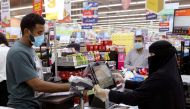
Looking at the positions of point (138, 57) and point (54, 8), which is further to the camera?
point (138, 57)

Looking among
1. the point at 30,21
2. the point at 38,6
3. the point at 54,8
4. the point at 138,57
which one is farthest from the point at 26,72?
the point at 38,6

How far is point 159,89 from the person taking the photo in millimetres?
2342

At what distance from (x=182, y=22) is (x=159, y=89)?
4730 mm

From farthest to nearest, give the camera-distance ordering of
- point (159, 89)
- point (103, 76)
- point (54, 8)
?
point (54, 8) → point (103, 76) → point (159, 89)

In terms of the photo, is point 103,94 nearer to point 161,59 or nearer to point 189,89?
point 161,59

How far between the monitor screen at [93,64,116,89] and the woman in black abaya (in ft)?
0.55

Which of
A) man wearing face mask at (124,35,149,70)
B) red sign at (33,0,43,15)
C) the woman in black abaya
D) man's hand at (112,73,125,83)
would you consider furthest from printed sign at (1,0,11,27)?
the woman in black abaya

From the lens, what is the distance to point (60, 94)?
2.78 meters

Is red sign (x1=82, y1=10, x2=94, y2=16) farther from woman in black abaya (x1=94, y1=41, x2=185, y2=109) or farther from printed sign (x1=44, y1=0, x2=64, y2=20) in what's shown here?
woman in black abaya (x1=94, y1=41, x2=185, y2=109)

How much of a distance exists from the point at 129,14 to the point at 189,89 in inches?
663

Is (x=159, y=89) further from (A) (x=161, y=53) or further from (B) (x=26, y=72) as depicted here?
(B) (x=26, y=72)

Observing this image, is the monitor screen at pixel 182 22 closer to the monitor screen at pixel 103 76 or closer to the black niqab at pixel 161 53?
the monitor screen at pixel 103 76

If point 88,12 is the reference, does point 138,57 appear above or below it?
below

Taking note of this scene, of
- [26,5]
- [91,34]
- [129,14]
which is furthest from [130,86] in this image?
[129,14]
